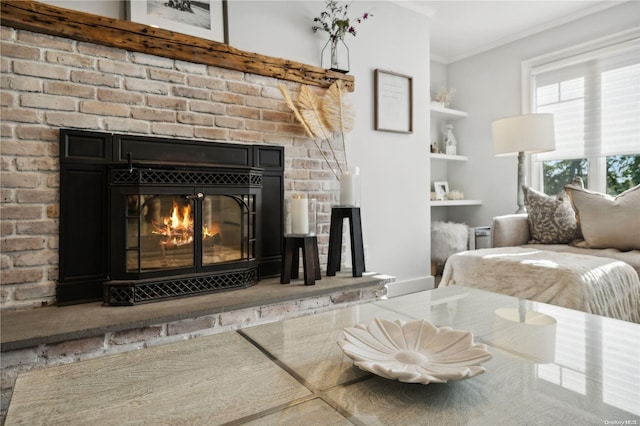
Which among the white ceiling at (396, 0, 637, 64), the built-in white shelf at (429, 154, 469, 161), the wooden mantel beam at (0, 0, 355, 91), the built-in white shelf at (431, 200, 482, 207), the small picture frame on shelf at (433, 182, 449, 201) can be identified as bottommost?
the built-in white shelf at (431, 200, 482, 207)

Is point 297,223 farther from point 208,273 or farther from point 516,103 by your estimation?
point 516,103

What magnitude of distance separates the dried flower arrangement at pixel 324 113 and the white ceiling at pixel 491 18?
4.56 feet

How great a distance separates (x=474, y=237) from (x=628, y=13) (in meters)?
2.24

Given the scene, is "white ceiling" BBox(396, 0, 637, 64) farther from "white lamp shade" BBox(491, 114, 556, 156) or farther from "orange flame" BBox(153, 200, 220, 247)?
"orange flame" BBox(153, 200, 220, 247)

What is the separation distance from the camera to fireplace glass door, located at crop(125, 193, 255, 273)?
71.5 inches

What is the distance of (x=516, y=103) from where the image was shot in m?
3.95

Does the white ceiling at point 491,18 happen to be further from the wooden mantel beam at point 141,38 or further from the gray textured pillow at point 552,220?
the gray textured pillow at point 552,220

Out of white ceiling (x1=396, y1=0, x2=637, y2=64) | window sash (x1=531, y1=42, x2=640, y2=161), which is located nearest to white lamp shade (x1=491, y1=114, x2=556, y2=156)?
window sash (x1=531, y1=42, x2=640, y2=161)

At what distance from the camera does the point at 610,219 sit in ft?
8.48

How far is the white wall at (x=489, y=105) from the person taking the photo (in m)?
3.80

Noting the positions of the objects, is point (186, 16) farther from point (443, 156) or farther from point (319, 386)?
point (443, 156)

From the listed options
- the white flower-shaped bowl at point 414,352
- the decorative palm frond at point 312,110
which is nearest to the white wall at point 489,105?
the decorative palm frond at point 312,110

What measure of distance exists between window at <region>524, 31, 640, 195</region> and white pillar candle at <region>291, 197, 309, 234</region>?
112 inches

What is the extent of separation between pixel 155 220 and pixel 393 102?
216 centimetres
